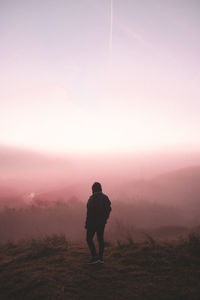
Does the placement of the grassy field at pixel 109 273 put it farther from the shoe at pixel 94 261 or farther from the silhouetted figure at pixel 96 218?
the silhouetted figure at pixel 96 218

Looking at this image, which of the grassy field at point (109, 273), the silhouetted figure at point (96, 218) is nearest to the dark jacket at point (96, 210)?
the silhouetted figure at point (96, 218)

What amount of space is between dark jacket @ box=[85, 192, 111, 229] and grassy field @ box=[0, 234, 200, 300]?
1341 mm

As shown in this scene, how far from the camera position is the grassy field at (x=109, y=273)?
5.23m

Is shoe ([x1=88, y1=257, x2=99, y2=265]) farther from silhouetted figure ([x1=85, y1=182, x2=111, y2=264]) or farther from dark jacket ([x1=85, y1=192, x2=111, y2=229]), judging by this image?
dark jacket ([x1=85, y1=192, x2=111, y2=229])

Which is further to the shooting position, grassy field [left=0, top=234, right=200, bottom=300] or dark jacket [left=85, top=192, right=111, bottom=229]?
dark jacket [left=85, top=192, right=111, bottom=229]

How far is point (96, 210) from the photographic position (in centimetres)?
736

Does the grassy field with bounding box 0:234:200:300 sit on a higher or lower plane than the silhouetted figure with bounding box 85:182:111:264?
lower

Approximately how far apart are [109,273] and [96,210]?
187cm

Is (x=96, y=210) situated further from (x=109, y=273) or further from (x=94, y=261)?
(x=109, y=273)

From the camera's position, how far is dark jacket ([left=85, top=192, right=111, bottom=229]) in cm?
734

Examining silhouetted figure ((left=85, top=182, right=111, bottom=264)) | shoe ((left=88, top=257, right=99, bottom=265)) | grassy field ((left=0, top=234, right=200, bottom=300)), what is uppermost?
silhouetted figure ((left=85, top=182, right=111, bottom=264))

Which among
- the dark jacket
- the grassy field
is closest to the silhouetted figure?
the dark jacket

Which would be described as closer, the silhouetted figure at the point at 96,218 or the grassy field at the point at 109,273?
the grassy field at the point at 109,273

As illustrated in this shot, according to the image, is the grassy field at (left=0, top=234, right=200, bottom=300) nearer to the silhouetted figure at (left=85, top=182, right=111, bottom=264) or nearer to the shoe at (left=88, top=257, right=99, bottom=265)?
the shoe at (left=88, top=257, right=99, bottom=265)
